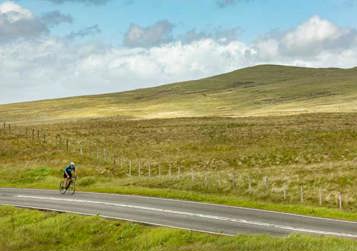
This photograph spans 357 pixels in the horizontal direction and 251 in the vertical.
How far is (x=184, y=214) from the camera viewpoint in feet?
94.1

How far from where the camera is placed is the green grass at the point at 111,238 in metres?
20.8

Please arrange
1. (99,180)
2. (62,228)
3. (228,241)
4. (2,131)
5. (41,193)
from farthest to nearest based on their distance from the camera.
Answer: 1. (2,131)
2. (99,180)
3. (41,193)
4. (62,228)
5. (228,241)

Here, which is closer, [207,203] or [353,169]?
[207,203]

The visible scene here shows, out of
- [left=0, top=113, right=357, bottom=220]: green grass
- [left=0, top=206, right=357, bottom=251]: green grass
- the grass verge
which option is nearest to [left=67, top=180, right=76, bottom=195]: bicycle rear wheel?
the grass verge

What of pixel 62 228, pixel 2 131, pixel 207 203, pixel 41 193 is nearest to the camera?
pixel 62 228

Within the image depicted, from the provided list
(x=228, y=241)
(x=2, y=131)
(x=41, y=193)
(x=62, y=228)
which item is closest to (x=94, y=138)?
(x=2, y=131)

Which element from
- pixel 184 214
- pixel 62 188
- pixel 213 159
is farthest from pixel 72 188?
pixel 213 159

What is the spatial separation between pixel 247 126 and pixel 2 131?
3424 cm

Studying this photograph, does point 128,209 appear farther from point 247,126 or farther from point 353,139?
point 247,126

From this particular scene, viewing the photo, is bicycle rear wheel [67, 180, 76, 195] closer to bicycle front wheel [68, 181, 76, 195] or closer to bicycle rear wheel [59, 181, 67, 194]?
bicycle front wheel [68, 181, 76, 195]

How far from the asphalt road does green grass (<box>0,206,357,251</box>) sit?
3.86 ft

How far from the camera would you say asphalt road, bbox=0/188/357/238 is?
972 inches

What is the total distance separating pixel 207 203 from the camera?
3269 centimetres

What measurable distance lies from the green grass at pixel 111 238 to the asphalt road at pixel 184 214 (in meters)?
1.18
